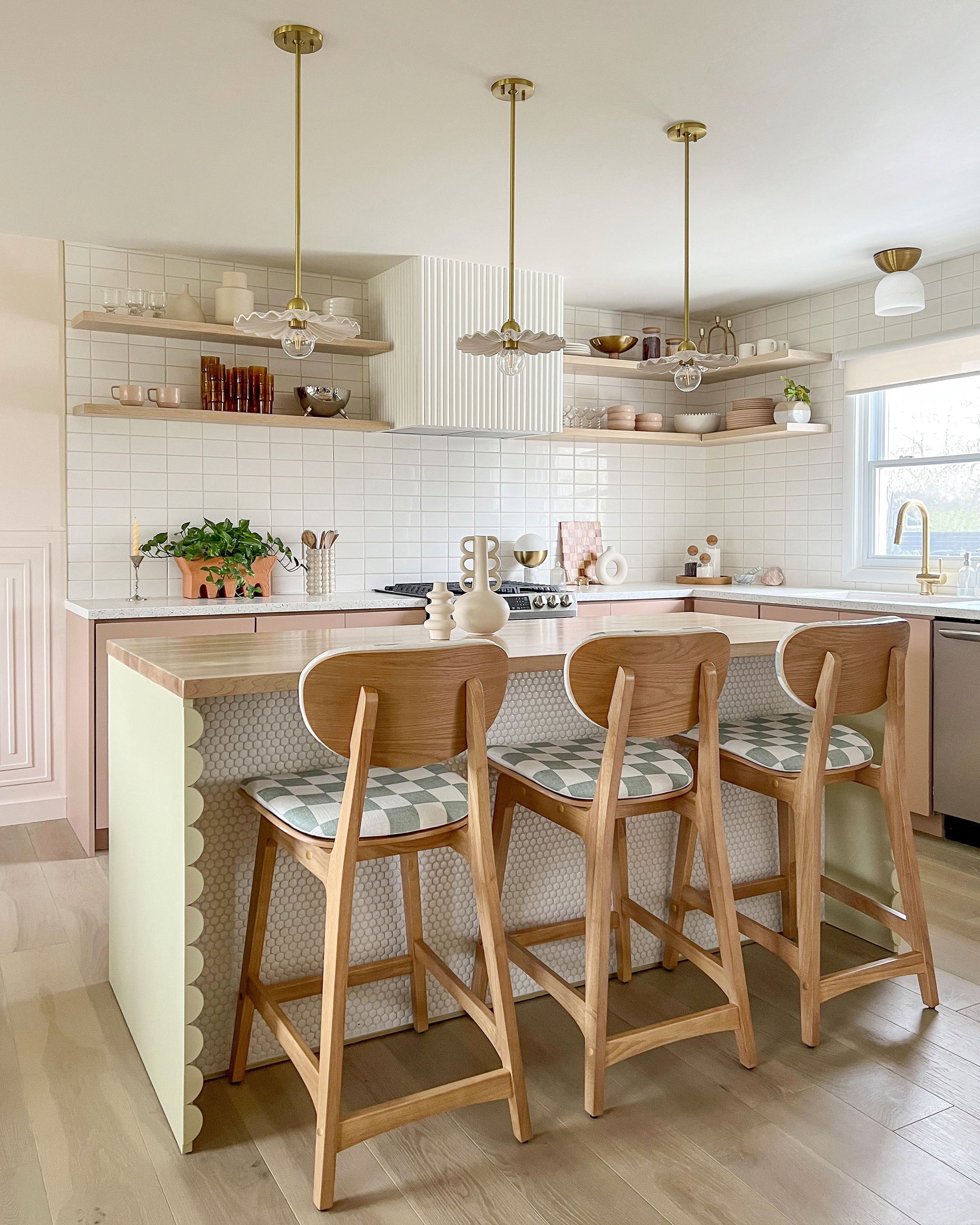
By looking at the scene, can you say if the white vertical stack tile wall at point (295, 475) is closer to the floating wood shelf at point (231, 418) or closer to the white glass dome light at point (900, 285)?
the floating wood shelf at point (231, 418)

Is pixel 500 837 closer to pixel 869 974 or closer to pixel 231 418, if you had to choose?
pixel 869 974

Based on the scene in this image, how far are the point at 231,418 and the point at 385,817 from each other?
281 centimetres

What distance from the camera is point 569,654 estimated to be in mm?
1868

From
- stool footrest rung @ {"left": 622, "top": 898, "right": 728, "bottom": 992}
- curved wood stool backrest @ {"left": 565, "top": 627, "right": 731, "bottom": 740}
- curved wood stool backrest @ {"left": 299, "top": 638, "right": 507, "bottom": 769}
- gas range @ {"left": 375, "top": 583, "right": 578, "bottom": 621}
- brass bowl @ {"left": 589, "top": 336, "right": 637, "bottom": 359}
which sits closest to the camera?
curved wood stool backrest @ {"left": 299, "top": 638, "right": 507, "bottom": 769}

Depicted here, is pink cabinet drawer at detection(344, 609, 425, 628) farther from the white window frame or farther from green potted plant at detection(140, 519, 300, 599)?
the white window frame

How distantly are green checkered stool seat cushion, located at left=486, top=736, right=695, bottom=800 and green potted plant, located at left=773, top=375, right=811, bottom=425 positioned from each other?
3.08 meters

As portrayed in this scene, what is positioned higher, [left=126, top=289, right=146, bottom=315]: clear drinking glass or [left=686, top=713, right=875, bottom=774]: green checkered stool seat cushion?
[left=126, top=289, right=146, bottom=315]: clear drinking glass

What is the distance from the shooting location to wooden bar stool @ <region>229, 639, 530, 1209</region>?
1.66m

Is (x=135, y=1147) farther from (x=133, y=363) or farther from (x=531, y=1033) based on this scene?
(x=133, y=363)

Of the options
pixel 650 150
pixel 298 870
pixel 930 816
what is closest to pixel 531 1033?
pixel 298 870

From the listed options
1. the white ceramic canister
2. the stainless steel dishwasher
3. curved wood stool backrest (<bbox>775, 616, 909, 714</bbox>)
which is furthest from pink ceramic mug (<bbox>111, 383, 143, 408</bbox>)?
the stainless steel dishwasher

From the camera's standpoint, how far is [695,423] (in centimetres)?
539

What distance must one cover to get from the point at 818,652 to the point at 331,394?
2.83m

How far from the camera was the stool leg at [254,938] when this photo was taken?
79.4 inches
